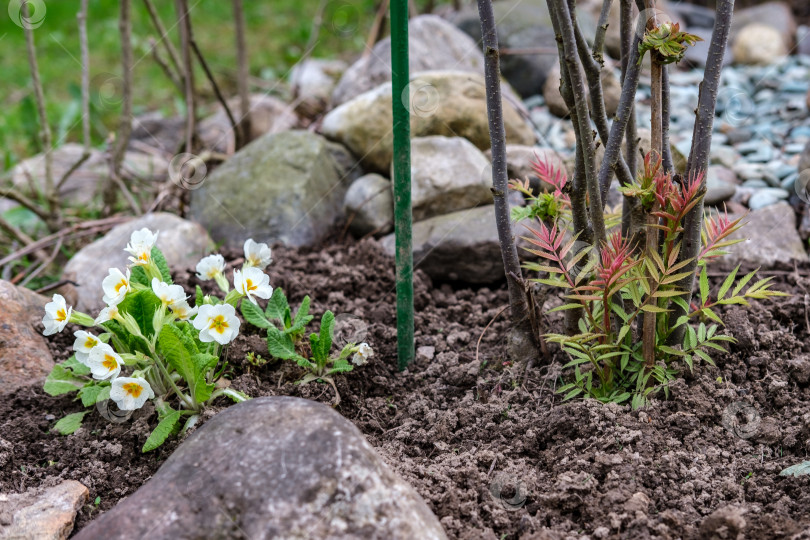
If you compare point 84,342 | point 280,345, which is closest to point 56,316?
point 84,342

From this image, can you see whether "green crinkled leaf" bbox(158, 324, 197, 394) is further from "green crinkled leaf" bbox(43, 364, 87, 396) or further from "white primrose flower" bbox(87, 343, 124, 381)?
"green crinkled leaf" bbox(43, 364, 87, 396)

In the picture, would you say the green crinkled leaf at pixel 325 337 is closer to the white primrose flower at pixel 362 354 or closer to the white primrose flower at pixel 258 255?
the white primrose flower at pixel 362 354

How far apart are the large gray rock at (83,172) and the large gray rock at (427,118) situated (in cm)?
117

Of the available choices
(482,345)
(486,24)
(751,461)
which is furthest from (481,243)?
(751,461)

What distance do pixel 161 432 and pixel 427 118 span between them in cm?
205

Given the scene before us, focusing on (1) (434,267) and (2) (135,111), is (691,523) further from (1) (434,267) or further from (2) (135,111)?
(2) (135,111)

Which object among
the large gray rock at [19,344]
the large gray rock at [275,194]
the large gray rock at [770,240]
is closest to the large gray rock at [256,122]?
the large gray rock at [275,194]

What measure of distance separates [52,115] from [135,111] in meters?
0.59

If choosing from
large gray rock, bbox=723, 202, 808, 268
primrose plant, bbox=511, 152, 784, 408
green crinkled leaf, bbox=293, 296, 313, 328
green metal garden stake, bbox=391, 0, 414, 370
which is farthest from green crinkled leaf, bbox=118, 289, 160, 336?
large gray rock, bbox=723, 202, 808, 268

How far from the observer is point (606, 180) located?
1.79 meters

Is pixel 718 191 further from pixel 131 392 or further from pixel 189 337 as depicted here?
pixel 131 392

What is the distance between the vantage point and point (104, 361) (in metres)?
1.71

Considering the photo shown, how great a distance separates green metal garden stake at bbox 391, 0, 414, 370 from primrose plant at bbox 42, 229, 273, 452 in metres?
0.40

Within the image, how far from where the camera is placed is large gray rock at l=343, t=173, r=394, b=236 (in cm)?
306
